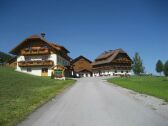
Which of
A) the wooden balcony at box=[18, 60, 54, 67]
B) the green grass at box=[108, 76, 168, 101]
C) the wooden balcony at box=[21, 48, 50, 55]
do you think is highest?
the wooden balcony at box=[21, 48, 50, 55]

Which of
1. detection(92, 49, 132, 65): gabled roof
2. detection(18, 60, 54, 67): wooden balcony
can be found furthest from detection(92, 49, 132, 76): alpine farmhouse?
detection(18, 60, 54, 67): wooden balcony

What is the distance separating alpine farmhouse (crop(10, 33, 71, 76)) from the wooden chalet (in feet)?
102

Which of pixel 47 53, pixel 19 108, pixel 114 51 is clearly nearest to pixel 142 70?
pixel 114 51

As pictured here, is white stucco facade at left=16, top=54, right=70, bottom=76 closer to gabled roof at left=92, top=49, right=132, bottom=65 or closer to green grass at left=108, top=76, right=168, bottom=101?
green grass at left=108, top=76, right=168, bottom=101

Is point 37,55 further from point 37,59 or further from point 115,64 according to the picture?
point 115,64

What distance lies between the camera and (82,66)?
10888 centimetres

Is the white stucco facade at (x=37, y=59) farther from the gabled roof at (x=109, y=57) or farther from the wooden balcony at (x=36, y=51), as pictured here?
the gabled roof at (x=109, y=57)

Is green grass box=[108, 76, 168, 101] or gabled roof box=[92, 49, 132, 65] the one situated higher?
gabled roof box=[92, 49, 132, 65]

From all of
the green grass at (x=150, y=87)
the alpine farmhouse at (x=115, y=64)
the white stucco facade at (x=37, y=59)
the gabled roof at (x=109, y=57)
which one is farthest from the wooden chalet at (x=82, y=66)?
the green grass at (x=150, y=87)

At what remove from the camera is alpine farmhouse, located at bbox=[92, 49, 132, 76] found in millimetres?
98875

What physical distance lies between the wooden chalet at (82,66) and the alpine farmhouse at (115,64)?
4.19 m

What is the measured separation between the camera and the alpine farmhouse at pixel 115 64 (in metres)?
98.9

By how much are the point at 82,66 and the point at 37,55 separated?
3717cm

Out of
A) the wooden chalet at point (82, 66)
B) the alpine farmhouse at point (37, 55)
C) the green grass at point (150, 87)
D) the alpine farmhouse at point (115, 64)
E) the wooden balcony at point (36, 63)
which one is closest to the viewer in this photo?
the green grass at point (150, 87)
